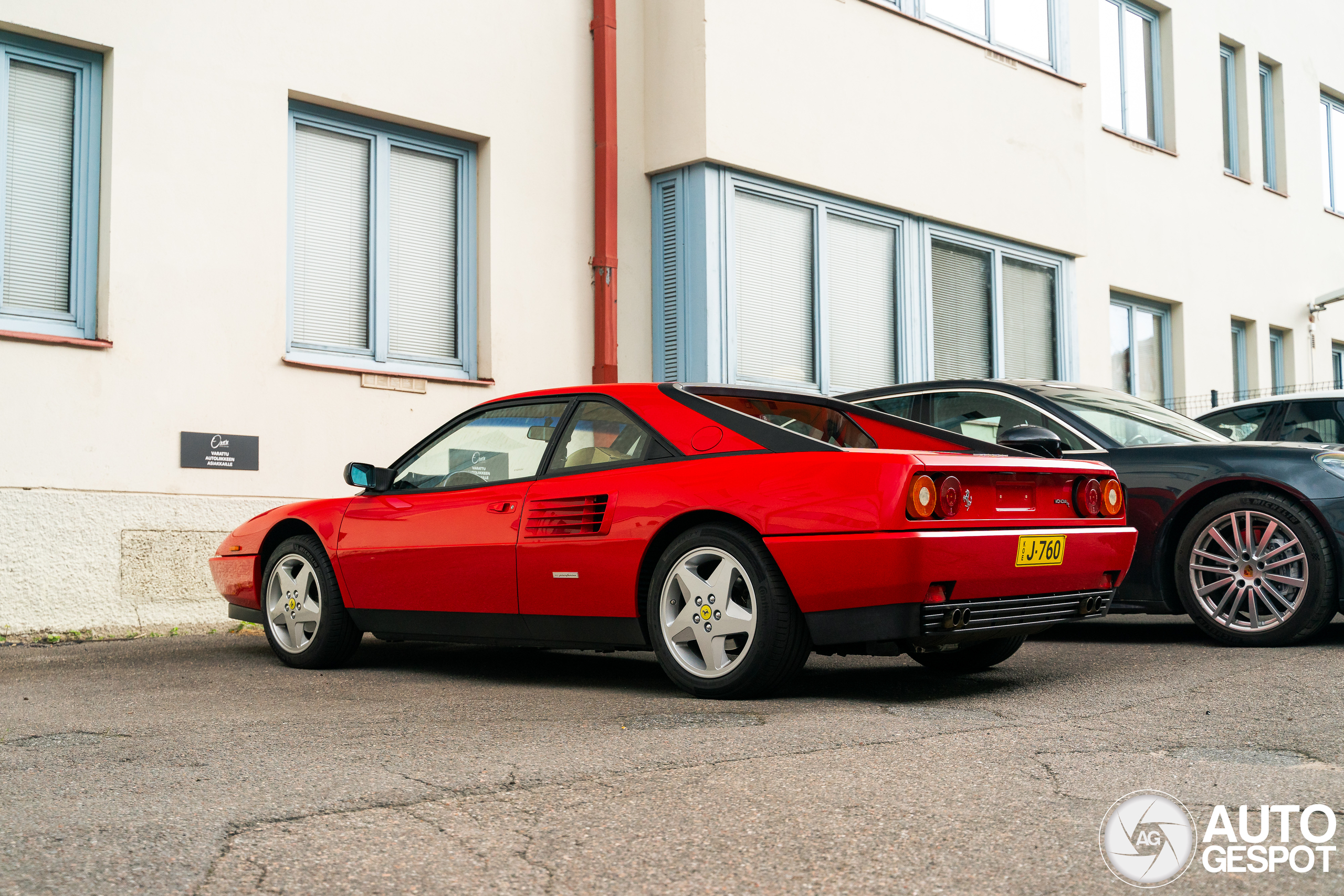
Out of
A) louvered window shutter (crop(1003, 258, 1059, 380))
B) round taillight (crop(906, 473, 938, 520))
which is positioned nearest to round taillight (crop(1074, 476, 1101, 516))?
round taillight (crop(906, 473, 938, 520))

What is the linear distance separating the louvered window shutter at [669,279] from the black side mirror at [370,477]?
461 centimetres

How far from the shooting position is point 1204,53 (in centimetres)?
1769

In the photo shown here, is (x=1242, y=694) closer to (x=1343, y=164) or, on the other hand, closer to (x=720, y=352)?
(x=720, y=352)

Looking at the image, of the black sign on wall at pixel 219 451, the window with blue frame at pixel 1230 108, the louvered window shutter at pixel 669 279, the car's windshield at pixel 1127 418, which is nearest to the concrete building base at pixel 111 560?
the black sign on wall at pixel 219 451

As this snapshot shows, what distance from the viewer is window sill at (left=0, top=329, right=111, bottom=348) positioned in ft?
25.3

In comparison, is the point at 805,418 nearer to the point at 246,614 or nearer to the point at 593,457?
the point at 593,457

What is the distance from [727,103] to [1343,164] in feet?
48.2

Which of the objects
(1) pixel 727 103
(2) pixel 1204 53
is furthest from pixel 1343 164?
(1) pixel 727 103

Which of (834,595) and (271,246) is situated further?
(271,246)

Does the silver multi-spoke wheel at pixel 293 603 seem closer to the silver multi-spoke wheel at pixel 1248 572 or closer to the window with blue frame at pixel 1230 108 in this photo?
the silver multi-spoke wheel at pixel 1248 572

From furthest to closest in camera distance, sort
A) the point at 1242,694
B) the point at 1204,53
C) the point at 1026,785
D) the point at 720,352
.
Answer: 1. the point at 1204,53
2. the point at 720,352
3. the point at 1242,694
4. the point at 1026,785

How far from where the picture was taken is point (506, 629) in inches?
222

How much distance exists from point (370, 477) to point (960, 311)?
8375 millimetres

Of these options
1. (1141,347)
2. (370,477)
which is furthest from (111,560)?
(1141,347)
